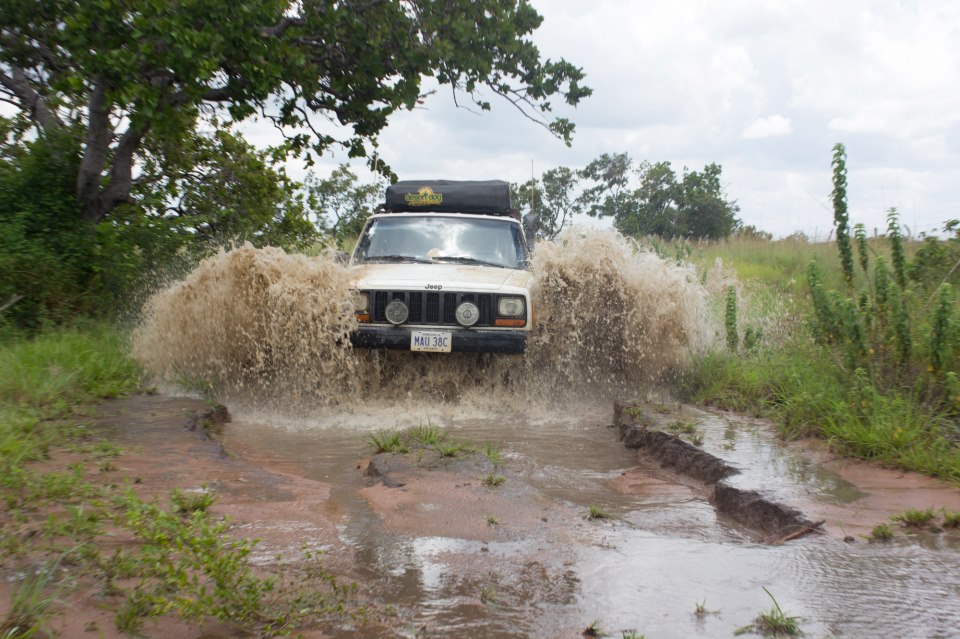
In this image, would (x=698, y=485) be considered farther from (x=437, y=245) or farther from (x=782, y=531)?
(x=437, y=245)

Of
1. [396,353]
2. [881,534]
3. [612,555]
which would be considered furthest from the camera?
[396,353]

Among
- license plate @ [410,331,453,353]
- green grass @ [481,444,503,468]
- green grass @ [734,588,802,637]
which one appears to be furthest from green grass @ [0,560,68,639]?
license plate @ [410,331,453,353]

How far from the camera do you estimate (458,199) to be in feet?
29.2

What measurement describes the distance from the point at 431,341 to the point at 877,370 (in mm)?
3327

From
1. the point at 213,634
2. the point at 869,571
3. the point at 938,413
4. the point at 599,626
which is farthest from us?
the point at 938,413

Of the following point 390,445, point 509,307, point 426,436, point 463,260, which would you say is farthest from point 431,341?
point 390,445

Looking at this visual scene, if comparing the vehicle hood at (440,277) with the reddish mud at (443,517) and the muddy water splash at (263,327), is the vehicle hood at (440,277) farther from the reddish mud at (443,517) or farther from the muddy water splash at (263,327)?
the reddish mud at (443,517)

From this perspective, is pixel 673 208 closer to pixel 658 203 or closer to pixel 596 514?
pixel 658 203

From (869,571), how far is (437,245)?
539 centimetres

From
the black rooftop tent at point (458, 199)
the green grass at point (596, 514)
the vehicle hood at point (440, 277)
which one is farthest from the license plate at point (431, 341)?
the green grass at point (596, 514)

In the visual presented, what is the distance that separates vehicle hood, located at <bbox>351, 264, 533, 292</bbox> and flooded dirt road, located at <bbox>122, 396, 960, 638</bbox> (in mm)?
1774

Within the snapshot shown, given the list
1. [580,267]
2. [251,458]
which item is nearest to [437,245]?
[580,267]

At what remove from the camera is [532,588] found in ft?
9.60

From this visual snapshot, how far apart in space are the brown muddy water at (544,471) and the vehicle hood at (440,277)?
25 centimetres
